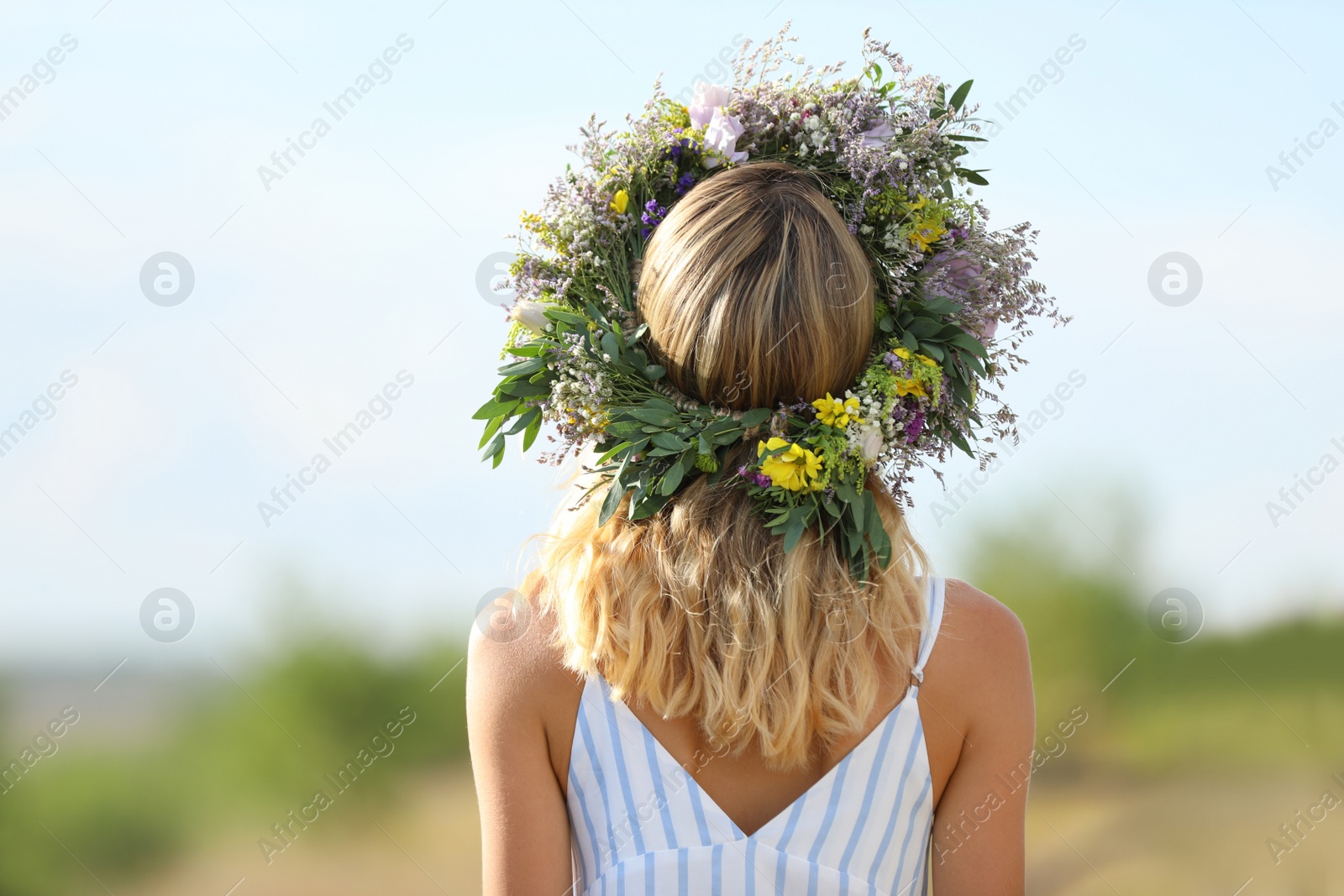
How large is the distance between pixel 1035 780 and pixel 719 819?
11994 mm

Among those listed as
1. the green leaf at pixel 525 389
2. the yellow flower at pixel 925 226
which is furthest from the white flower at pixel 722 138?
the green leaf at pixel 525 389

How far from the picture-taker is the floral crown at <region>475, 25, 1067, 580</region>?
4.94 ft

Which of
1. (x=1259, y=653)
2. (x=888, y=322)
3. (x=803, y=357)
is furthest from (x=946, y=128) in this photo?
(x=1259, y=653)

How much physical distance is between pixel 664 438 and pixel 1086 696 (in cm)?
1182

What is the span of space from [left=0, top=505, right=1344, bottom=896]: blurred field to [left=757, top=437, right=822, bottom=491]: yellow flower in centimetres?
909

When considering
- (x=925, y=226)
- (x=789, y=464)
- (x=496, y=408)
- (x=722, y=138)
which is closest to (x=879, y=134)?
(x=925, y=226)

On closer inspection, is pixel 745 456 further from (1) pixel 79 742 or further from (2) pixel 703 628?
(1) pixel 79 742

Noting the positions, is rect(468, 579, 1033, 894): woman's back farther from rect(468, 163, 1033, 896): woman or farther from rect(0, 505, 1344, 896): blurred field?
rect(0, 505, 1344, 896): blurred field

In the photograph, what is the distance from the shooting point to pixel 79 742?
33.4 feet

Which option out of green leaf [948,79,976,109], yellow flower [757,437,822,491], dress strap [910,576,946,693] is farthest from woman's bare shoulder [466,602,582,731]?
green leaf [948,79,976,109]

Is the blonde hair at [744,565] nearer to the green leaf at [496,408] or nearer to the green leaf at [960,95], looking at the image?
the green leaf at [496,408]

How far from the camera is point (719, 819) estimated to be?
1440 millimetres

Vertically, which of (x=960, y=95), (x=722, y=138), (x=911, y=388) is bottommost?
(x=911, y=388)

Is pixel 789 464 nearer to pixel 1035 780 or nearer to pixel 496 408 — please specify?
pixel 496 408
